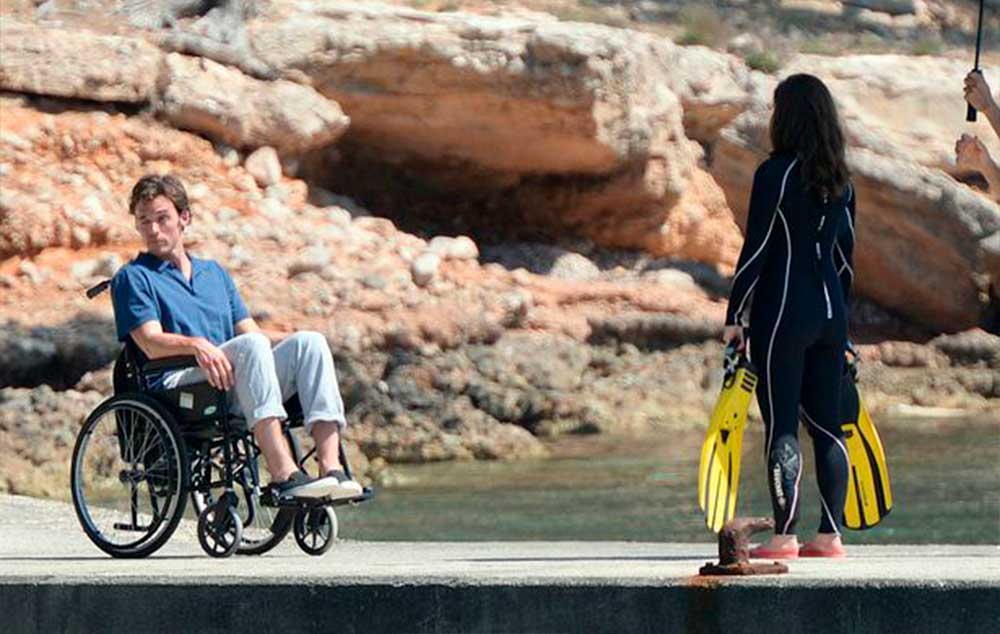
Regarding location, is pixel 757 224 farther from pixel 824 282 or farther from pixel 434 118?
pixel 434 118

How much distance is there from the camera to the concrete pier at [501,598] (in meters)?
6.45

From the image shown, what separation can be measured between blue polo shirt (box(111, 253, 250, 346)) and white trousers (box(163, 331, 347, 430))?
9.0 inches

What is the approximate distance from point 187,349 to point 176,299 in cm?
31

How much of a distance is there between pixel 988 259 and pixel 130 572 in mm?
22608

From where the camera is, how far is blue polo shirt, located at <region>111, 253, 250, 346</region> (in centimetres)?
895

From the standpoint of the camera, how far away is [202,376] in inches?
348

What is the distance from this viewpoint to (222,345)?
352 inches

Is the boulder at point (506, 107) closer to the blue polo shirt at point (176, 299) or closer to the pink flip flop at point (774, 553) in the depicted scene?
the blue polo shirt at point (176, 299)

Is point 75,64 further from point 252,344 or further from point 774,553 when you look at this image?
point 774,553

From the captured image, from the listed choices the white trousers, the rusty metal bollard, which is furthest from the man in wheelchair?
the rusty metal bollard

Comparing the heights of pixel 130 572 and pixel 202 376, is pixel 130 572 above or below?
below

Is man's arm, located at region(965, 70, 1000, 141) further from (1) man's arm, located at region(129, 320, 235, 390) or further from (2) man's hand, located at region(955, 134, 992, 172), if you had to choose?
(1) man's arm, located at region(129, 320, 235, 390)

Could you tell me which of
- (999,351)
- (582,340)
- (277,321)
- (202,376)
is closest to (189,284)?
(202,376)

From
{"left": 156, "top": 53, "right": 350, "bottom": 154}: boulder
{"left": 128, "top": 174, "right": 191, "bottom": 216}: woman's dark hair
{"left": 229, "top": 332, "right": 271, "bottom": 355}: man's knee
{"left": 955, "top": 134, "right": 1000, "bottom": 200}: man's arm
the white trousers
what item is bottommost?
the white trousers
